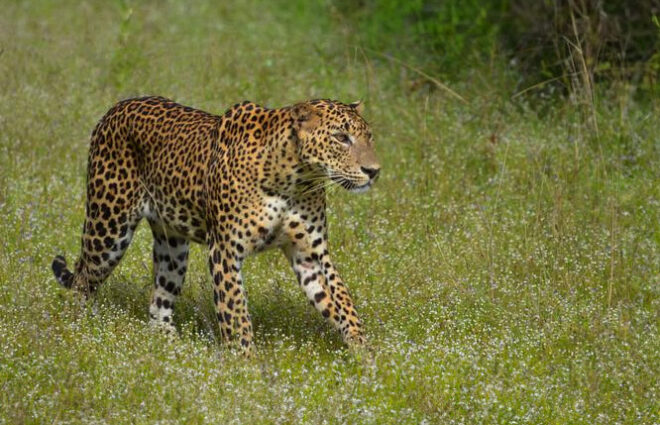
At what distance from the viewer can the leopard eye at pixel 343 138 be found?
6699 mm

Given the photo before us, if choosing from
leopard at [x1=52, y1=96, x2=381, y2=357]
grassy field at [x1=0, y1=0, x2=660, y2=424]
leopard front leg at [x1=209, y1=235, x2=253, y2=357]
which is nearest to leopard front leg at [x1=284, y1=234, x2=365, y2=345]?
leopard at [x1=52, y1=96, x2=381, y2=357]

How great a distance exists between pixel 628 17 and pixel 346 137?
566 centimetres

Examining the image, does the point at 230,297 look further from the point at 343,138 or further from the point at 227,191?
the point at 343,138

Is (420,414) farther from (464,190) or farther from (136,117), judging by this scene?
(464,190)

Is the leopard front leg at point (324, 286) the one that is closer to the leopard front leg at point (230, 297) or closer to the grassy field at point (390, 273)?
the grassy field at point (390, 273)

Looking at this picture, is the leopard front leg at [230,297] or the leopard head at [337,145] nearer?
the leopard head at [337,145]

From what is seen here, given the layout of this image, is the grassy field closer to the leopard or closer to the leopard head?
the leopard

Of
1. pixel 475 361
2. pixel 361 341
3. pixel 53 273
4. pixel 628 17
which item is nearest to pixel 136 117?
pixel 53 273

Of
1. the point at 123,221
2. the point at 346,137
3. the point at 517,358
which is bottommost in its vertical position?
the point at 517,358

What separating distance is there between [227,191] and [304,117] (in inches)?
23.1

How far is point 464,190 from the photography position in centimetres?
964

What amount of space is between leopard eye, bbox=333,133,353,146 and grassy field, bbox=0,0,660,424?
1.12m

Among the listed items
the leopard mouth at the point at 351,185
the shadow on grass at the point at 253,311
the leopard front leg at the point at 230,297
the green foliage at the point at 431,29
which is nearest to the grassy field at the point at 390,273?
the shadow on grass at the point at 253,311

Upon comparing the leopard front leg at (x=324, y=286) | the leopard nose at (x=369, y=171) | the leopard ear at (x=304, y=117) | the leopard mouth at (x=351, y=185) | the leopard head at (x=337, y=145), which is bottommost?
the leopard front leg at (x=324, y=286)
